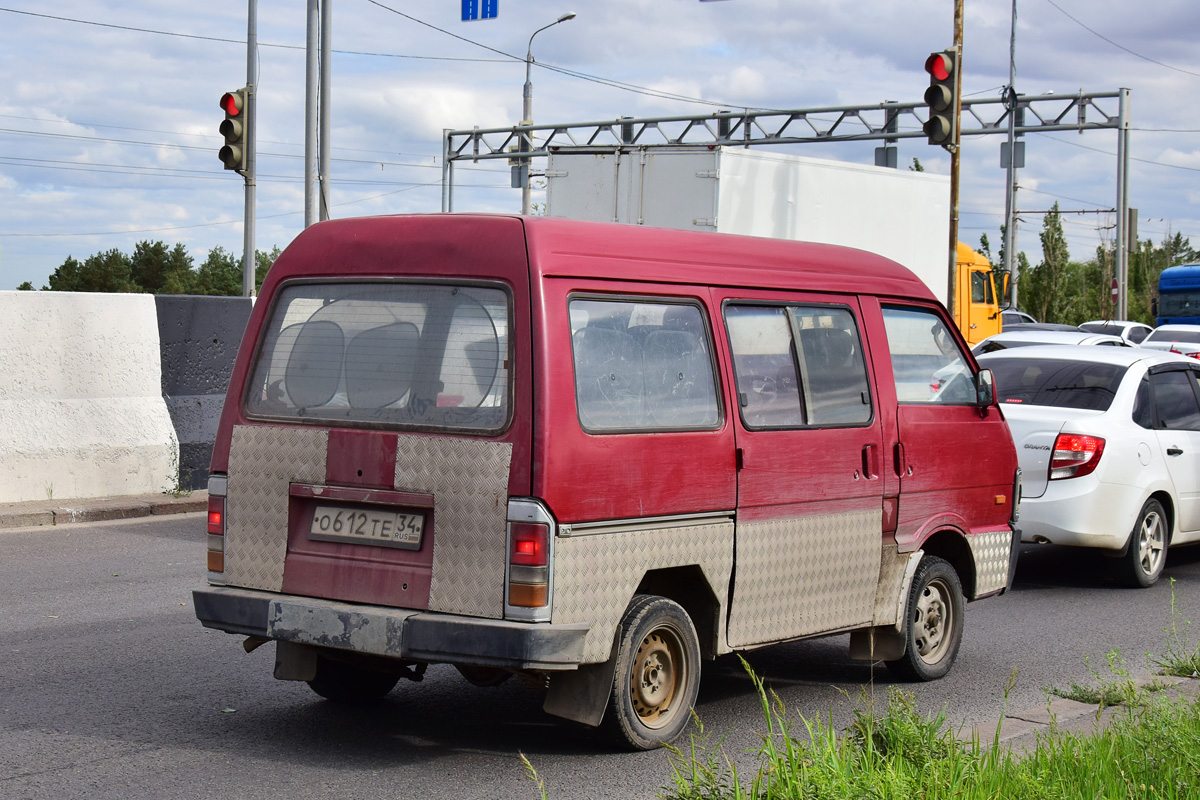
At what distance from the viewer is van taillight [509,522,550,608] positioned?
4918 mm

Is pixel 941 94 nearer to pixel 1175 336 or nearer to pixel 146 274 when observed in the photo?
Result: pixel 1175 336

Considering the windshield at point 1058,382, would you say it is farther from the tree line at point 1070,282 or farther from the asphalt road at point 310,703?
the tree line at point 1070,282

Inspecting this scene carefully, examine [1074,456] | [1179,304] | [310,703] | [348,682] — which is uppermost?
[1179,304]

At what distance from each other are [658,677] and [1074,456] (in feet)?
16.8

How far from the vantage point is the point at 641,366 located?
5.45m

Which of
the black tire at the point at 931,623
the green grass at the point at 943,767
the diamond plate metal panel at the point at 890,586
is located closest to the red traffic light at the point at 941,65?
the black tire at the point at 931,623

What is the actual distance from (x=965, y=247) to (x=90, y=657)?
798 inches

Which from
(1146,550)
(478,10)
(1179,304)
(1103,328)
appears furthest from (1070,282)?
(1146,550)

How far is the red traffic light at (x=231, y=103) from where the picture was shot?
54.7 feet

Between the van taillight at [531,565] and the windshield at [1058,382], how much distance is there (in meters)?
5.89

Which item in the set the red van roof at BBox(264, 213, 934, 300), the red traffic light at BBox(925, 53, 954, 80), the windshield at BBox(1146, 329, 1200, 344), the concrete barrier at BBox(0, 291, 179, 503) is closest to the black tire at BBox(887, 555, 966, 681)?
the red van roof at BBox(264, 213, 934, 300)

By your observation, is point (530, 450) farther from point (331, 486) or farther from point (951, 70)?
point (951, 70)

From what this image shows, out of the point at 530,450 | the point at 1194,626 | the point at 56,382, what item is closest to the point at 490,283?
the point at 530,450

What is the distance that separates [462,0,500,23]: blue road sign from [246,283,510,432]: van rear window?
1677 centimetres
